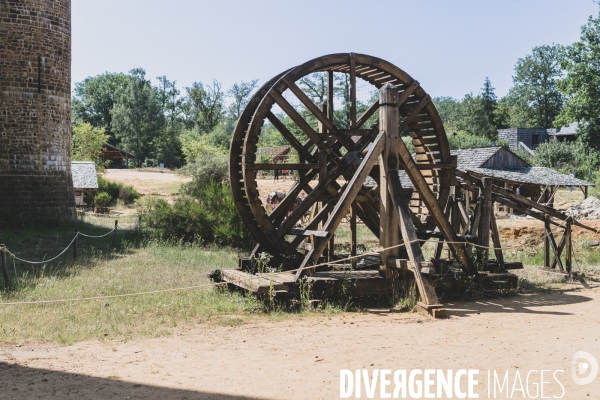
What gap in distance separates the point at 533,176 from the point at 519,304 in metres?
26.8

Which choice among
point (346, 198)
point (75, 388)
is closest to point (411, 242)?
point (346, 198)

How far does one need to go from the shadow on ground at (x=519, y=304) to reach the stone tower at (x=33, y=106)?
14137 millimetres

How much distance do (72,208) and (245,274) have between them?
12771 millimetres

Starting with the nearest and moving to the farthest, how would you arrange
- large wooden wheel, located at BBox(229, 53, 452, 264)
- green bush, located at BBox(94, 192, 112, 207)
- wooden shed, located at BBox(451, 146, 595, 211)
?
1. large wooden wheel, located at BBox(229, 53, 452, 264)
2. wooden shed, located at BBox(451, 146, 595, 211)
3. green bush, located at BBox(94, 192, 112, 207)

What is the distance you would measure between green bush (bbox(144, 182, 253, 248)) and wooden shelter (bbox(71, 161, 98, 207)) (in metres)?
16.1

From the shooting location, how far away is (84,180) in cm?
3234

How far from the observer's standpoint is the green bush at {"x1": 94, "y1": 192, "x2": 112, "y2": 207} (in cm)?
3606

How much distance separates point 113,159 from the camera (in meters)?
59.5

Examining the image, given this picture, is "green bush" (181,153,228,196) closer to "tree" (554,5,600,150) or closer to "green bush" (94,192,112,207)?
"green bush" (94,192,112,207)

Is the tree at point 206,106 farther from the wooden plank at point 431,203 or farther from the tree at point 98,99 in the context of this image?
the wooden plank at point 431,203

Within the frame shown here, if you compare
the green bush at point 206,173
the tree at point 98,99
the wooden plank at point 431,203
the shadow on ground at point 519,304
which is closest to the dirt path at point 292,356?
the shadow on ground at point 519,304

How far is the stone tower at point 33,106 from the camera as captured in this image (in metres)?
17.8

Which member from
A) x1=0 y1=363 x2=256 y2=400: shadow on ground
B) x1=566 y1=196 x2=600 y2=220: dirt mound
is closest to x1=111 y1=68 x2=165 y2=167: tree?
x1=566 y1=196 x2=600 y2=220: dirt mound

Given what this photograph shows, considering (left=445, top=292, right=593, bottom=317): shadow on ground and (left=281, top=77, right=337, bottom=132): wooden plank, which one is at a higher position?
(left=281, top=77, right=337, bottom=132): wooden plank
